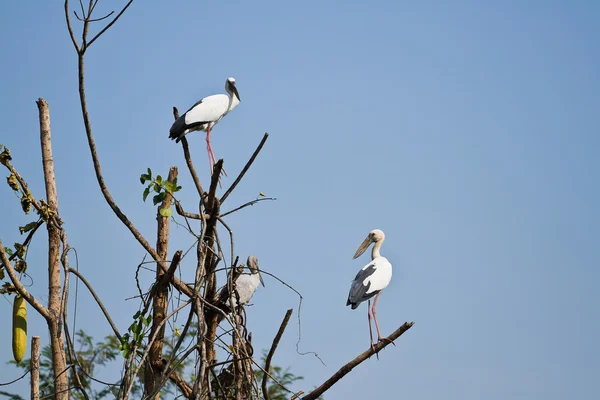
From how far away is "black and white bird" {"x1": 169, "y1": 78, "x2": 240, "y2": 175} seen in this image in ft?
30.4

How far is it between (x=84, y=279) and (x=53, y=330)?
1.36 ft

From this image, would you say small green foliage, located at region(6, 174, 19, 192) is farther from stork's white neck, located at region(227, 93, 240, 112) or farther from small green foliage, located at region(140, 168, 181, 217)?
stork's white neck, located at region(227, 93, 240, 112)

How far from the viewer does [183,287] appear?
16.9 feet

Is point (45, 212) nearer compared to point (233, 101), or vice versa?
point (45, 212)

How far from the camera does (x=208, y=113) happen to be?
10.4 metres

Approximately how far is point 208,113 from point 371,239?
8.41 feet

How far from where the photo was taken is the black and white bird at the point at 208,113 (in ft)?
30.4

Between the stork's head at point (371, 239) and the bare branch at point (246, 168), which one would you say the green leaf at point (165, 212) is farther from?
the stork's head at point (371, 239)

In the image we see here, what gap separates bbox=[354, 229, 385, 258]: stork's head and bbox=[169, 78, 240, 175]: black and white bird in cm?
221

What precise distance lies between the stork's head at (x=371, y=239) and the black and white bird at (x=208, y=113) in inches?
87.2

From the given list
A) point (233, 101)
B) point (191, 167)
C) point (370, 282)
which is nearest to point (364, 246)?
point (370, 282)

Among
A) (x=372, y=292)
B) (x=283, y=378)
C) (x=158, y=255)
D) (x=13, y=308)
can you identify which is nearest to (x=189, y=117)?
(x=372, y=292)

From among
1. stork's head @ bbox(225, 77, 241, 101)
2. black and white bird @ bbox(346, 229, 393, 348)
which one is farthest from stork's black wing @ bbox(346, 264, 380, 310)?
stork's head @ bbox(225, 77, 241, 101)

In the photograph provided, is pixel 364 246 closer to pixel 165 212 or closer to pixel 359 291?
pixel 359 291
